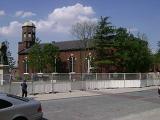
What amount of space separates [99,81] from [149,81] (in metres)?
12.8

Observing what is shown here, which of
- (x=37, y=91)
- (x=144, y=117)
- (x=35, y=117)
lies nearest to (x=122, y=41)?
(x=37, y=91)

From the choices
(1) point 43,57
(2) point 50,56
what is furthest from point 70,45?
(1) point 43,57

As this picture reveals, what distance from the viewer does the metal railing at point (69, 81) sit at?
32.7 metres

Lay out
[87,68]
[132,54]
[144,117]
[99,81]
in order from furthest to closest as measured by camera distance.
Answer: [87,68]
[132,54]
[99,81]
[144,117]

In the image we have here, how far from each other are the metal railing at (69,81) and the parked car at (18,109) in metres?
19.5

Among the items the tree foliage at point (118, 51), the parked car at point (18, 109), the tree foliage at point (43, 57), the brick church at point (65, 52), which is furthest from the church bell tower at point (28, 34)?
the parked car at point (18, 109)

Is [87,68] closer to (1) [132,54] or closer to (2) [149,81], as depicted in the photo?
(1) [132,54]

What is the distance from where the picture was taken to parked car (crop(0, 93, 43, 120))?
1133 centimetres

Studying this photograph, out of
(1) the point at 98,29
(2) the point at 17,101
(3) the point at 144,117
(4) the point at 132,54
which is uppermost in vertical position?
(1) the point at 98,29

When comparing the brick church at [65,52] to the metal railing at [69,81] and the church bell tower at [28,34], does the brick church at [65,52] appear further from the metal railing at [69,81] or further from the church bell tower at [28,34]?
the metal railing at [69,81]

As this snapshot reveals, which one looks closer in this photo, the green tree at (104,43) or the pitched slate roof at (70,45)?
the green tree at (104,43)

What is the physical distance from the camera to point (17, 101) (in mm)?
11852

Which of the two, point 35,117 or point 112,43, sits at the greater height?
point 112,43

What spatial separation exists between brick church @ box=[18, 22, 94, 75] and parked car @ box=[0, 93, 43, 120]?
238 feet
